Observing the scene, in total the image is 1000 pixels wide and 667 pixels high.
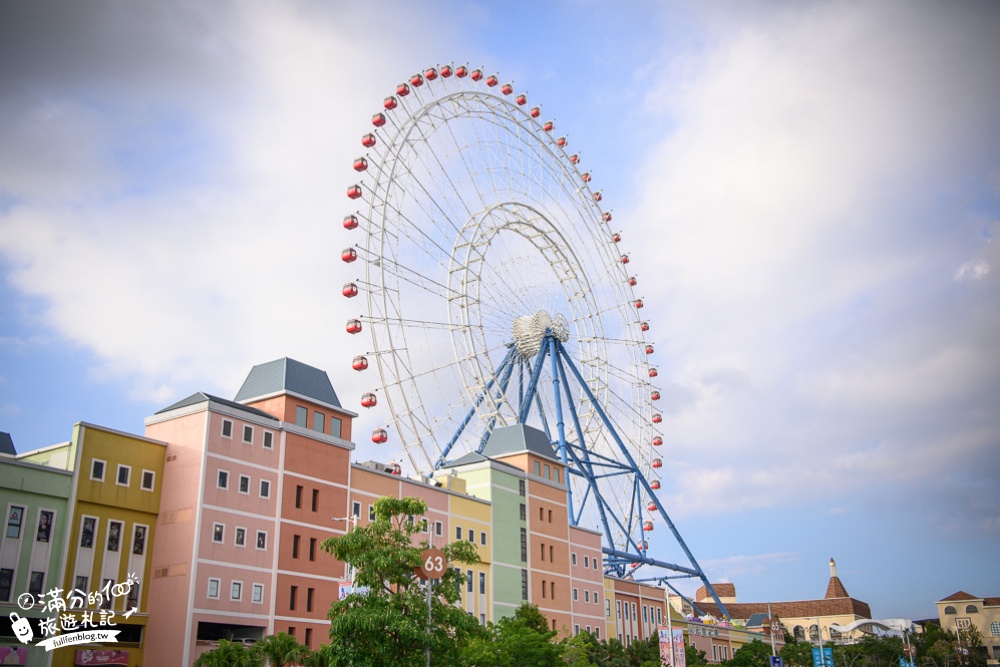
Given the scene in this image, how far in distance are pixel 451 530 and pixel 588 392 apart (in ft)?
71.7

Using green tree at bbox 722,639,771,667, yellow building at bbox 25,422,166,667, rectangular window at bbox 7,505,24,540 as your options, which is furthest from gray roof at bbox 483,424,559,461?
rectangular window at bbox 7,505,24,540

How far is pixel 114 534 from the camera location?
5088cm

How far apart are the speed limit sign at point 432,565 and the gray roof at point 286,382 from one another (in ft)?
80.5

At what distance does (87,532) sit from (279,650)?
12.6m

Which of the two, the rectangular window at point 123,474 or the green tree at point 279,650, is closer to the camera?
the green tree at point 279,650

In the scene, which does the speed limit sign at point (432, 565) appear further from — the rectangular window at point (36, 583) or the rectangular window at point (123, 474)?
the rectangular window at point (123, 474)

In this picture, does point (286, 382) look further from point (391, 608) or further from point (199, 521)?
point (391, 608)

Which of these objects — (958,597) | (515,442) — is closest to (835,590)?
(958,597)

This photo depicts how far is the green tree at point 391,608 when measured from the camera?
36.7 metres

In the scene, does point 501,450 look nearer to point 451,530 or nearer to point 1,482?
point 451,530

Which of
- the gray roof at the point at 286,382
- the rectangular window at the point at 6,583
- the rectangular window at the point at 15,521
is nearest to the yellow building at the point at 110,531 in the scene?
the rectangular window at the point at 15,521

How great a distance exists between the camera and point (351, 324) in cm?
6234

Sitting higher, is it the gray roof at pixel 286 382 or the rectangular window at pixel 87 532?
the gray roof at pixel 286 382

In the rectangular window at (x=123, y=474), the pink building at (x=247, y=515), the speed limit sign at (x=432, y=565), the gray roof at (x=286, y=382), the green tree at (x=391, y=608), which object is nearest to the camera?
the green tree at (x=391, y=608)
